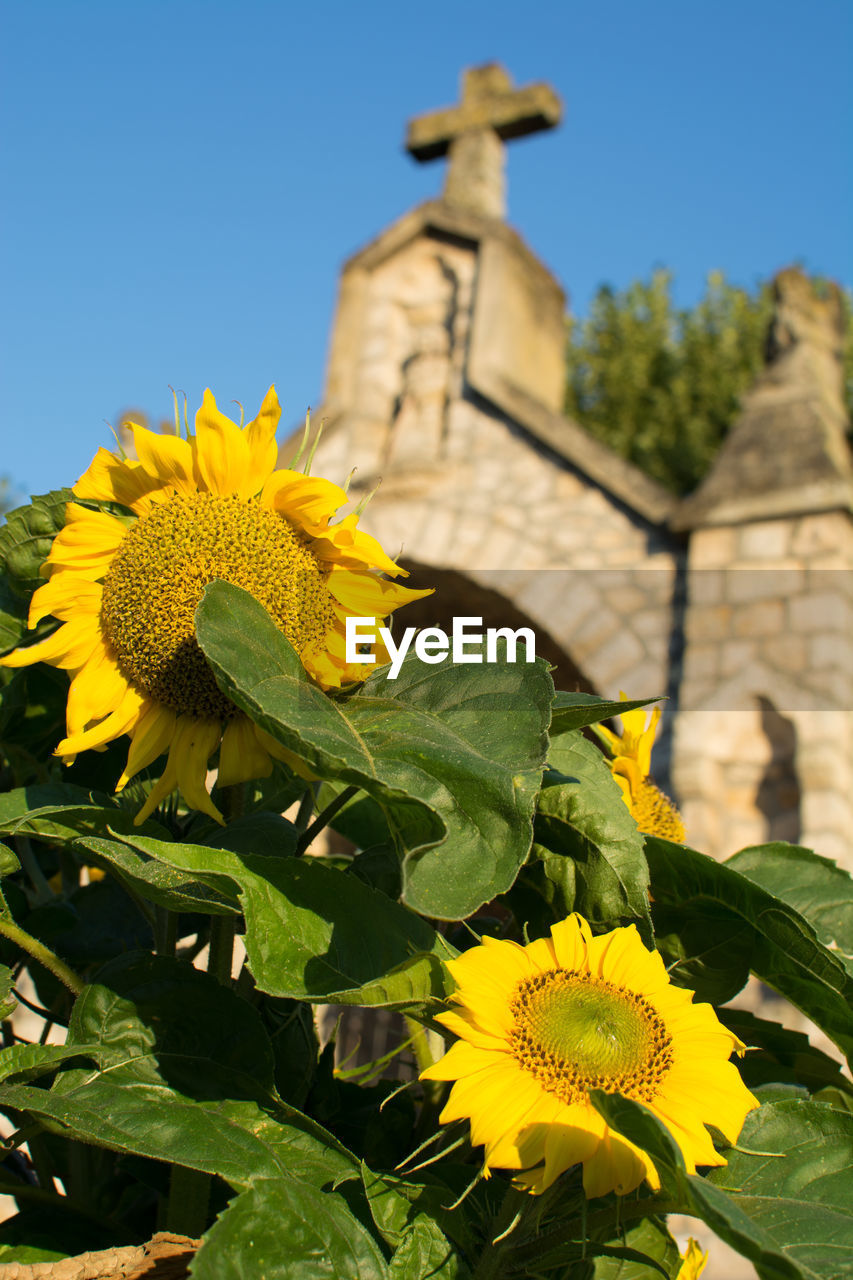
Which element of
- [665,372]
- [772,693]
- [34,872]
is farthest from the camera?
[665,372]

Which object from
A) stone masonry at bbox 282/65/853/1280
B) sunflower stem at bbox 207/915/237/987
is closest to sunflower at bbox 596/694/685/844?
sunflower stem at bbox 207/915/237/987

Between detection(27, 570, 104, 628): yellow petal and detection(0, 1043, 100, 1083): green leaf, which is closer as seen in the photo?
detection(0, 1043, 100, 1083): green leaf

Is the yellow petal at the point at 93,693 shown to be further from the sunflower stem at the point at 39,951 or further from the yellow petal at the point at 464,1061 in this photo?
the yellow petal at the point at 464,1061

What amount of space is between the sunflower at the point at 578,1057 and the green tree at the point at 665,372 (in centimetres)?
1279

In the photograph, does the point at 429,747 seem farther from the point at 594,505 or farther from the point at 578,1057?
the point at 594,505

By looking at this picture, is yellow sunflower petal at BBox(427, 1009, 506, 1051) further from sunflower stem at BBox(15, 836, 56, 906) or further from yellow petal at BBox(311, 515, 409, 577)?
sunflower stem at BBox(15, 836, 56, 906)

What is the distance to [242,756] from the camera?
24.9 inches

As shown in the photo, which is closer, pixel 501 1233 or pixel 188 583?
pixel 501 1233

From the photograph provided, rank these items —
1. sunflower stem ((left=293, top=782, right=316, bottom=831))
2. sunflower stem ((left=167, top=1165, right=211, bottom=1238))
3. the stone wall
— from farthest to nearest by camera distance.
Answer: the stone wall < sunflower stem ((left=293, top=782, right=316, bottom=831)) < sunflower stem ((left=167, top=1165, right=211, bottom=1238))

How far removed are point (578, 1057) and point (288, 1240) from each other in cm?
16

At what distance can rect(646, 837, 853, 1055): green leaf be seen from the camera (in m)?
0.60

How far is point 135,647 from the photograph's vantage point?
660 millimetres

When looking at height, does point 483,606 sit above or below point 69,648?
above

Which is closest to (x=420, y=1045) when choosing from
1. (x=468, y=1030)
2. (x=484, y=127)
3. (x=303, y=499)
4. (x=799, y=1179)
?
(x=468, y=1030)
